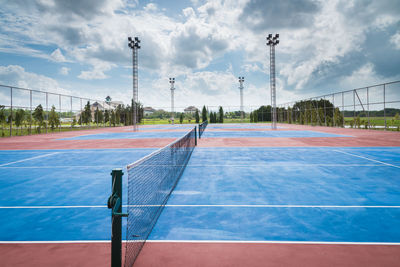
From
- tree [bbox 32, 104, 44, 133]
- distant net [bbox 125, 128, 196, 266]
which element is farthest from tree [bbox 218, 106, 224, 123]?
distant net [bbox 125, 128, 196, 266]

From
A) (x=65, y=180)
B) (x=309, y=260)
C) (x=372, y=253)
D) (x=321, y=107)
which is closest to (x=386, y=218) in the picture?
(x=372, y=253)

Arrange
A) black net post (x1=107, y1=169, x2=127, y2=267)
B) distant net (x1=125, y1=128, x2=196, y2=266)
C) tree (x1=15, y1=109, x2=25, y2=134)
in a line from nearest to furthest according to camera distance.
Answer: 1. black net post (x1=107, y1=169, x2=127, y2=267)
2. distant net (x1=125, y1=128, x2=196, y2=266)
3. tree (x1=15, y1=109, x2=25, y2=134)

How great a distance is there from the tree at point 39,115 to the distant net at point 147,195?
25200 millimetres

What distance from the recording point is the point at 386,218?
14.1 ft

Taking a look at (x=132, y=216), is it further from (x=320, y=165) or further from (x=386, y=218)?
(x=320, y=165)

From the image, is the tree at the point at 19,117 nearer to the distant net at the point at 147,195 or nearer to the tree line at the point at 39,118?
the tree line at the point at 39,118

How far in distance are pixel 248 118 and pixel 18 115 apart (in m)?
57.0

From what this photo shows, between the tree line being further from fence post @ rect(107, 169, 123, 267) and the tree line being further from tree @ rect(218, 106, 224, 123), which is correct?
tree @ rect(218, 106, 224, 123)

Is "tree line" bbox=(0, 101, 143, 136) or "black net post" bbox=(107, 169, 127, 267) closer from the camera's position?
"black net post" bbox=(107, 169, 127, 267)

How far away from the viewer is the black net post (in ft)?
8.64

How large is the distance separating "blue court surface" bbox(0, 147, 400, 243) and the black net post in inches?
38.0

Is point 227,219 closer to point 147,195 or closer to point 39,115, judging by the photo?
point 147,195

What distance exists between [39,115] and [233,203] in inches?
1133

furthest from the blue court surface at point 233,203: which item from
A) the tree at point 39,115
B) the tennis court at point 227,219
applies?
the tree at point 39,115
